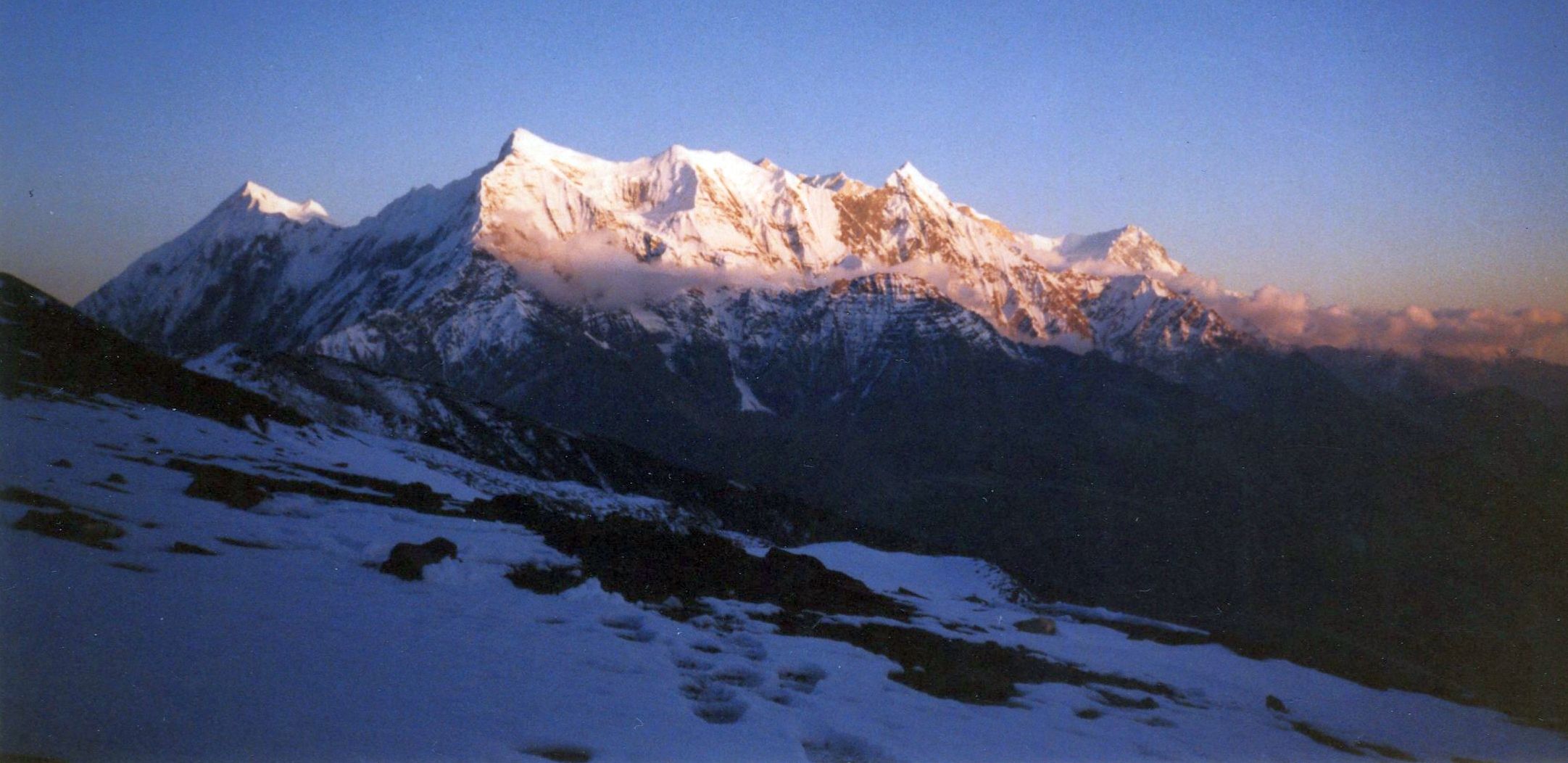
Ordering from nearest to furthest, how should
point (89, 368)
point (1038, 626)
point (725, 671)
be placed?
point (725, 671) < point (1038, 626) < point (89, 368)

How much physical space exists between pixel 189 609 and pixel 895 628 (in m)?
16.4

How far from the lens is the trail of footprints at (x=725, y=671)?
47.6 ft

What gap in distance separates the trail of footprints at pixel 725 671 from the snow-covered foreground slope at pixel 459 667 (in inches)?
2.6

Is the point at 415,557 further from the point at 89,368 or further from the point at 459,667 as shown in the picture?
the point at 89,368

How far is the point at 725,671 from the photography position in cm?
1638

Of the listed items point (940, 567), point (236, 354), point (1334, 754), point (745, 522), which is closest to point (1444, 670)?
point (745, 522)

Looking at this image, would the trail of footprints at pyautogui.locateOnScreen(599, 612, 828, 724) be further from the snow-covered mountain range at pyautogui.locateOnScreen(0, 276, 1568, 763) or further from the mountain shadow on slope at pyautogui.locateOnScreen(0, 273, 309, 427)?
the mountain shadow on slope at pyautogui.locateOnScreen(0, 273, 309, 427)

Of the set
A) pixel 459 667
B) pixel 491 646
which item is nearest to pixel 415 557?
pixel 491 646

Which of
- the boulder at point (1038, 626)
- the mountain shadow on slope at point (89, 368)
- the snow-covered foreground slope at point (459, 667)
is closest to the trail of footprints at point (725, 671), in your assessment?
the snow-covered foreground slope at point (459, 667)

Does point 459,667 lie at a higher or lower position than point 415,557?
lower

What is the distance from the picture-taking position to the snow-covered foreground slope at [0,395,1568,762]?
35.5ft

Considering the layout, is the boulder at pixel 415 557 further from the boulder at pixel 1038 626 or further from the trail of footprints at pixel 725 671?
the boulder at pixel 1038 626

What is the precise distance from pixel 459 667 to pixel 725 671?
4.57 metres

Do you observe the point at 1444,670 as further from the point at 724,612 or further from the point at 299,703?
the point at 299,703
